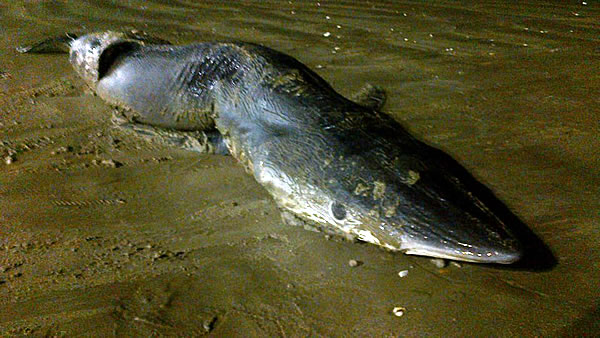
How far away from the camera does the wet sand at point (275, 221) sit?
212cm

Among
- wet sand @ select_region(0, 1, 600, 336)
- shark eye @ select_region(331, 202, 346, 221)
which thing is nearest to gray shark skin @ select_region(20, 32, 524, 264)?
shark eye @ select_region(331, 202, 346, 221)

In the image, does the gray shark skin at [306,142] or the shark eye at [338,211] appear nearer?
the gray shark skin at [306,142]

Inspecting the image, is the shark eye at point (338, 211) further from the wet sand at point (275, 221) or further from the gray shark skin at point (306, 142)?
the wet sand at point (275, 221)

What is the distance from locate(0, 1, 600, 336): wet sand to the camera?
2117 millimetres

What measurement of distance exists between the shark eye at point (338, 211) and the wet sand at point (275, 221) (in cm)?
12

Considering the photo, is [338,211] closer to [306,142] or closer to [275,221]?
[275,221]

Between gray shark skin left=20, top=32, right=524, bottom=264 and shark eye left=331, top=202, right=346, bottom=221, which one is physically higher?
gray shark skin left=20, top=32, right=524, bottom=264

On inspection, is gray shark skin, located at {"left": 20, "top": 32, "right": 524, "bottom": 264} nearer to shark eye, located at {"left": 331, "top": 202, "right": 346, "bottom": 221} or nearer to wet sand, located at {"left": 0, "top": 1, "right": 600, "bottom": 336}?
shark eye, located at {"left": 331, "top": 202, "right": 346, "bottom": 221}

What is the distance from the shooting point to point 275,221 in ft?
9.04

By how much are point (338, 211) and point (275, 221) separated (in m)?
0.36

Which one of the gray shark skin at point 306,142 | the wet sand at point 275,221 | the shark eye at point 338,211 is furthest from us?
the shark eye at point 338,211

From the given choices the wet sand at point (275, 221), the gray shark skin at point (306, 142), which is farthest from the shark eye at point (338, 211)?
the wet sand at point (275, 221)

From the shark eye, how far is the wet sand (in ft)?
0.41

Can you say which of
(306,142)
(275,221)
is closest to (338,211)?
(275,221)
